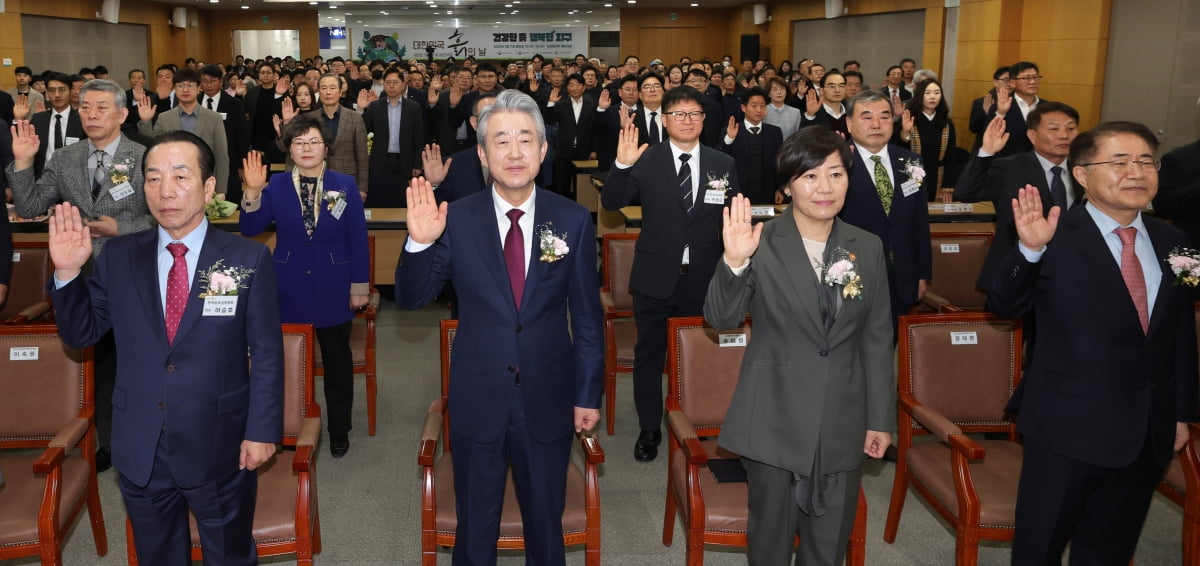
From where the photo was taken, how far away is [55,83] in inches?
287

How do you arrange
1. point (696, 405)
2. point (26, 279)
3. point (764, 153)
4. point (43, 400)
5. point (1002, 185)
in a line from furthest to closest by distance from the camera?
point (764, 153) → point (26, 279) → point (1002, 185) → point (696, 405) → point (43, 400)

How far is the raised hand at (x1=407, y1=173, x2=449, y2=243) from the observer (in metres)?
2.44

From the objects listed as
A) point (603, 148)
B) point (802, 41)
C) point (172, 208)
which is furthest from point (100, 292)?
point (802, 41)

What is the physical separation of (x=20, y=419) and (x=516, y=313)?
6.36 ft

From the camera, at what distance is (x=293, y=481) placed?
10.1ft

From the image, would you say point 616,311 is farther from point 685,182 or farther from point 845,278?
point 845,278

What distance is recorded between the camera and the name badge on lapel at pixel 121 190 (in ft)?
12.7

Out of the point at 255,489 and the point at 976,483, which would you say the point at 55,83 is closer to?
the point at 255,489

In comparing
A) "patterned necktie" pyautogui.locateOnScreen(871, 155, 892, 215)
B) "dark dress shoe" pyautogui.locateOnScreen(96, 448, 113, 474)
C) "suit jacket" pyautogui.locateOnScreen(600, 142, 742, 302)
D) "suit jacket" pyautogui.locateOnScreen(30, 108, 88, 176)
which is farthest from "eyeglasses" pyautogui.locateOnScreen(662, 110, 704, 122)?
"suit jacket" pyautogui.locateOnScreen(30, 108, 88, 176)

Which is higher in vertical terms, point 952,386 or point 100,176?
point 100,176

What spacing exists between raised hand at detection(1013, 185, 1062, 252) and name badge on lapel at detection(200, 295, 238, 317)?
87.1 inches

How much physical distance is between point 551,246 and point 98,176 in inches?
97.9

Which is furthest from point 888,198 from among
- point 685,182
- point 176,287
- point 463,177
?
point 176,287

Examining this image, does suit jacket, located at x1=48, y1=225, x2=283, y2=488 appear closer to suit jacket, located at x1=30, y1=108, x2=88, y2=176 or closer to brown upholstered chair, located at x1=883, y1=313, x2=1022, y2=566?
brown upholstered chair, located at x1=883, y1=313, x2=1022, y2=566
